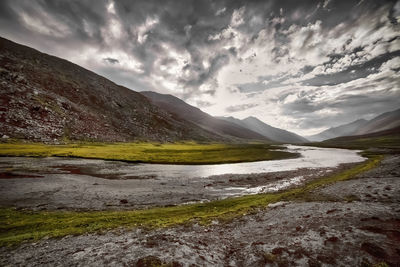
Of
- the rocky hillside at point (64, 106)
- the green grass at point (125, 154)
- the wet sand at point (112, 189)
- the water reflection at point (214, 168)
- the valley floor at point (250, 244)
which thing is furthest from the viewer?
the rocky hillside at point (64, 106)

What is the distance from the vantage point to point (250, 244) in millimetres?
10422

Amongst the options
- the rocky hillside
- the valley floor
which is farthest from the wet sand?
the rocky hillside

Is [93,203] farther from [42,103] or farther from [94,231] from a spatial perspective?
[42,103]

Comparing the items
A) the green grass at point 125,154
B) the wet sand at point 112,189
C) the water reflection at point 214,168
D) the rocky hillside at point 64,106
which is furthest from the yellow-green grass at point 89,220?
the rocky hillside at point 64,106

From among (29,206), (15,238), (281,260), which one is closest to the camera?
(281,260)

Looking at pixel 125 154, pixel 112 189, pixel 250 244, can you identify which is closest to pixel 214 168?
pixel 112 189

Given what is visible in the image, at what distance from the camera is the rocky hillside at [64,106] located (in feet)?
250

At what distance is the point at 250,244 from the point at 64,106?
129 metres

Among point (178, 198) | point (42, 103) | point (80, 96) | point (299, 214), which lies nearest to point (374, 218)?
point (299, 214)

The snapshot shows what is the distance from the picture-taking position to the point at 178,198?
73.2ft

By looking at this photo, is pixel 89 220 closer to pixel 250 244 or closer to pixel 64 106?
pixel 250 244

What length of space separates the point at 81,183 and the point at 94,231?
18472 mm

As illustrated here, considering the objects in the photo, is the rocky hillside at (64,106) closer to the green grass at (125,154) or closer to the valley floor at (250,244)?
the green grass at (125,154)

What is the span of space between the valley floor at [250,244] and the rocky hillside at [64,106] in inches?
3286
